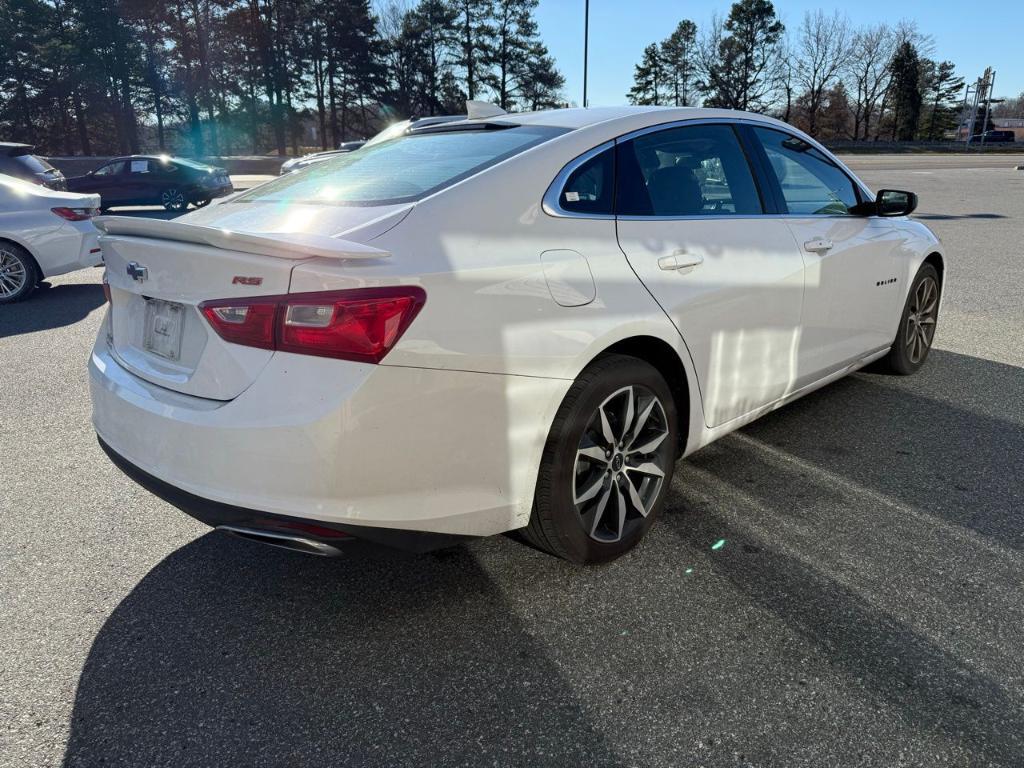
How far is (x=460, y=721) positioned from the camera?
208 cm

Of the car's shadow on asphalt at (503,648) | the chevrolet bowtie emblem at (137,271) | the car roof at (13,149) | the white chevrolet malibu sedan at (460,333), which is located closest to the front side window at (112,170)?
the car roof at (13,149)

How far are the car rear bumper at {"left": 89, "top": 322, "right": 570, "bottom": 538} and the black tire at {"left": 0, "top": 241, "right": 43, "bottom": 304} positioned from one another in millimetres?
6982

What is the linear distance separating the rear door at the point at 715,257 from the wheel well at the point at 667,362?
0.26ft

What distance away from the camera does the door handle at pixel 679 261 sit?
109 inches

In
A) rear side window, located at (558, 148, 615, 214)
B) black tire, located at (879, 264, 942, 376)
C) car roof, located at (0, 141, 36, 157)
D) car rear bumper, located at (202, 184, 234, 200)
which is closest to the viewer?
rear side window, located at (558, 148, 615, 214)

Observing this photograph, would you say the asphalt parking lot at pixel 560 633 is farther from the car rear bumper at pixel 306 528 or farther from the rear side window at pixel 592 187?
the rear side window at pixel 592 187

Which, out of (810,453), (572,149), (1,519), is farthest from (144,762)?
(810,453)

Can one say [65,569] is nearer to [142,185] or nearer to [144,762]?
[144,762]

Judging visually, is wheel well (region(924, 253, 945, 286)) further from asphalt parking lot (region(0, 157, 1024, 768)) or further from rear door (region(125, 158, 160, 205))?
rear door (region(125, 158, 160, 205))

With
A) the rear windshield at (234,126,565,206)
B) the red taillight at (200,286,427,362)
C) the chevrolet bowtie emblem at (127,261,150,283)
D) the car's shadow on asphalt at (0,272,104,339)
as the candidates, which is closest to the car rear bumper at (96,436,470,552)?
the red taillight at (200,286,427,362)

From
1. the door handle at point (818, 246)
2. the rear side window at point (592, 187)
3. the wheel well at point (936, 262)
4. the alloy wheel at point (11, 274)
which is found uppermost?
the rear side window at point (592, 187)

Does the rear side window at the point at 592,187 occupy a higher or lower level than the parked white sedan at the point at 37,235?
higher

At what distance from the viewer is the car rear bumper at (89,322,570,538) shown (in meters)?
2.05

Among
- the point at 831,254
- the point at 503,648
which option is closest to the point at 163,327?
the point at 503,648
